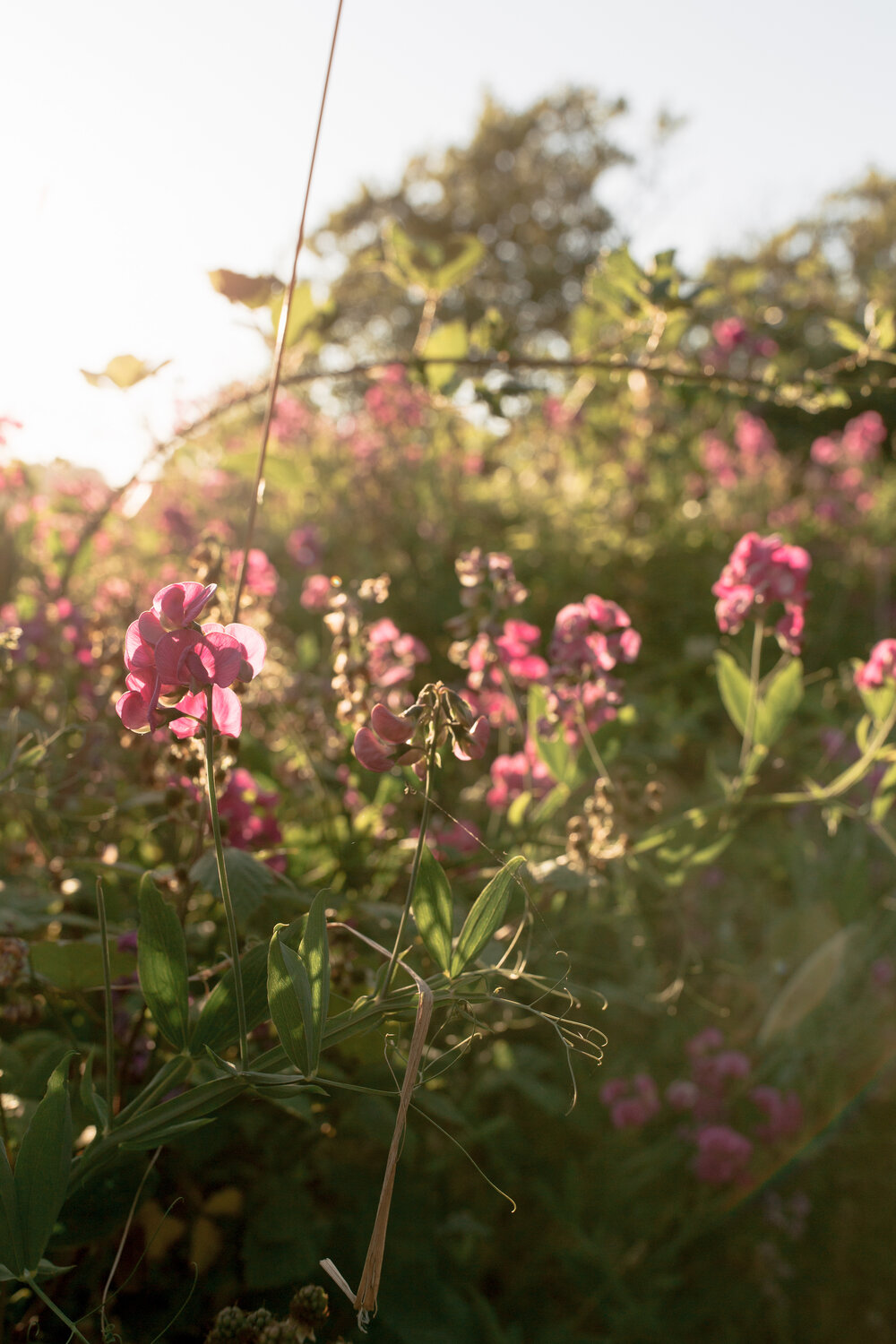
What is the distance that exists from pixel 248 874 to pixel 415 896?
210 mm

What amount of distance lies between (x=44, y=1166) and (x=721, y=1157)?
53.6 inches

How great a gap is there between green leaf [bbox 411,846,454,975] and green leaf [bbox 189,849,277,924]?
185mm

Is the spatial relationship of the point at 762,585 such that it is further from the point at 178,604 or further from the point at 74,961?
the point at 74,961

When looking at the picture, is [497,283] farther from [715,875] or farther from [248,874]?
[248,874]

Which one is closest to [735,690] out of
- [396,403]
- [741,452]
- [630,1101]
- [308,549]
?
[630,1101]

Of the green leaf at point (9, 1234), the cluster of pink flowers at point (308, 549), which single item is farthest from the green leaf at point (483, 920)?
the cluster of pink flowers at point (308, 549)

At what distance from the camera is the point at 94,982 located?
103cm

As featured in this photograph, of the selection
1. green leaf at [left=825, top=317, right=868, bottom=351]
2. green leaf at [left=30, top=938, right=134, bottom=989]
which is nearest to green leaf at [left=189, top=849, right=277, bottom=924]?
green leaf at [left=30, top=938, right=134, bottom=989]

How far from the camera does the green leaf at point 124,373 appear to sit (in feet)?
4.75

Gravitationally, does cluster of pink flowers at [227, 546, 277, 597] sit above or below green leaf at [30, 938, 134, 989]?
above

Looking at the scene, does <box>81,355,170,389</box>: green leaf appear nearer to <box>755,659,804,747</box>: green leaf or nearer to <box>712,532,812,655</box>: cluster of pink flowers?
<box>712,532,812,655</box>: cluster of pink flowers

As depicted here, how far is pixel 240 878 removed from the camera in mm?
936

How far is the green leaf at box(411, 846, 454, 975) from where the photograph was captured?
2.62 ft

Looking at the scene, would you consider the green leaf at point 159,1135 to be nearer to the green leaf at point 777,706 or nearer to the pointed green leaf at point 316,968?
the pointed green leaf at point 316,968
